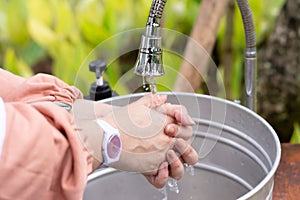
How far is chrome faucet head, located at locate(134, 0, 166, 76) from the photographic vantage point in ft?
2.33

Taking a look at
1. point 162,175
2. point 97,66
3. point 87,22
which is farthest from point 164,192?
point 87,22

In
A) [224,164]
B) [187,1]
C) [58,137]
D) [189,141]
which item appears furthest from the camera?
[187,1]

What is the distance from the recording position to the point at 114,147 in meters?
0.72

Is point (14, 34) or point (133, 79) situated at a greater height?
point (133, 79)

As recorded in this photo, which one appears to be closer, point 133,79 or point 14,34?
point 133,79

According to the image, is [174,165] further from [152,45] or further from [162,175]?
[152,45]

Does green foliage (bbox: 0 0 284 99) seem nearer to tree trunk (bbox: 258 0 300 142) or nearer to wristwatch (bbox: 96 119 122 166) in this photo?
tree trunk (bbox: 258 0 300 142)

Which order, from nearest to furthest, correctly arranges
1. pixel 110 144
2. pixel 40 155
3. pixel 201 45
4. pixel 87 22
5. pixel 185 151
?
pixel 40 155 < pixel 110 144 < pixel 185 151 < pixel 201 45 < pixel 87 22

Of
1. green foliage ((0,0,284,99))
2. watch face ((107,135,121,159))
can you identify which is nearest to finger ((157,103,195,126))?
watch face ((107,135,121,159))

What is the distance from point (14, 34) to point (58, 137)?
4.17 ft

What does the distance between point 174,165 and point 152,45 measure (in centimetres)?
18

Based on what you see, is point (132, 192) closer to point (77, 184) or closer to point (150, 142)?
point (150, 142)

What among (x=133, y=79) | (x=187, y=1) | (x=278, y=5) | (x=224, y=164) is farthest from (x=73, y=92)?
(x=278, y=5)

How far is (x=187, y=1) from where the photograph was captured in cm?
167
